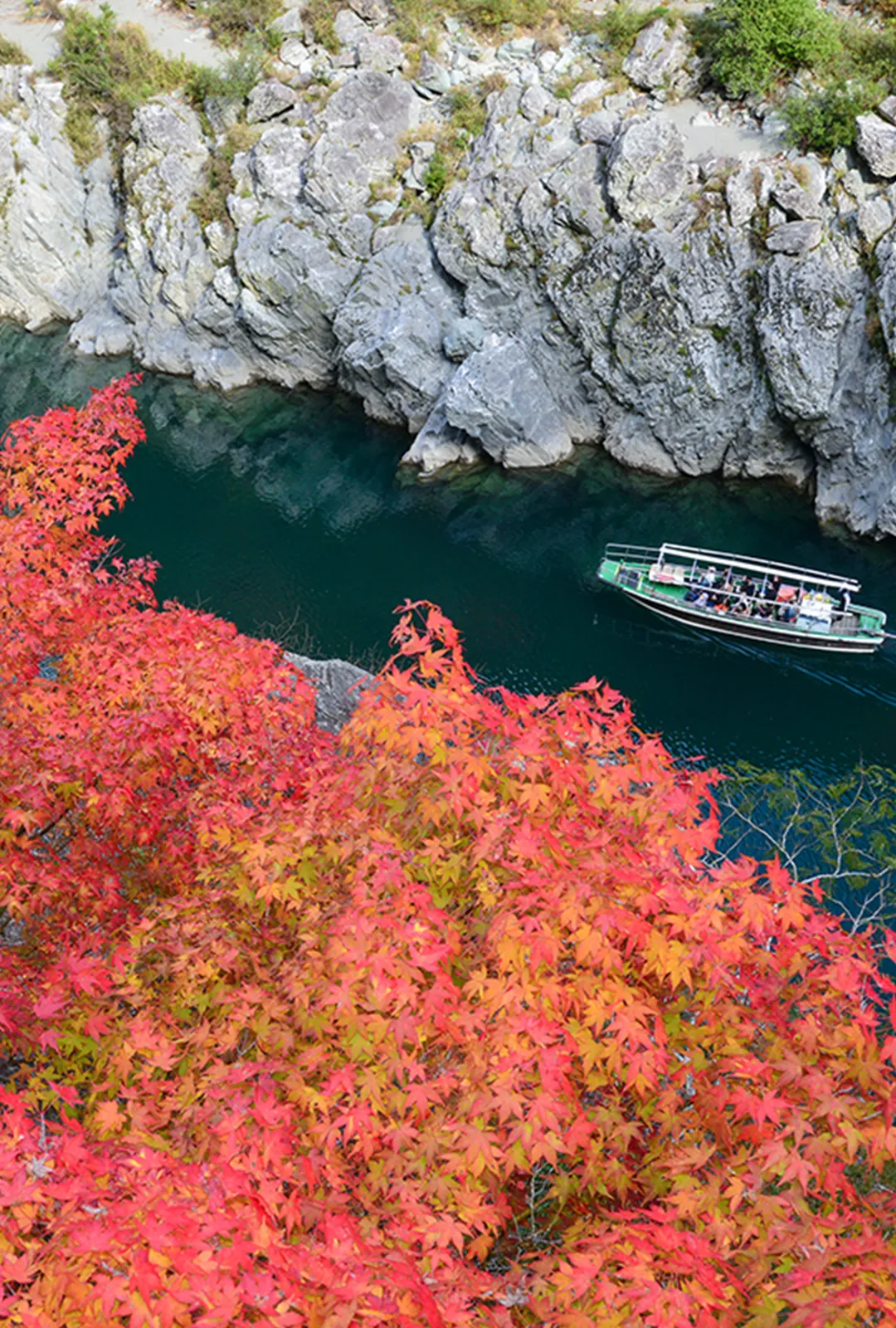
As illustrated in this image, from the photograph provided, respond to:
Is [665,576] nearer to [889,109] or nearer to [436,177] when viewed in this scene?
[889,109]

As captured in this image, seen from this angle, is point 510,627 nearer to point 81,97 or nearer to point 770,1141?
point 770,1141

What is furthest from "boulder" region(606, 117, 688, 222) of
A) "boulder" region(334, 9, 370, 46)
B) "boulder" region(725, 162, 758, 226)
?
"boulder" region(334, 9, 370, 46)

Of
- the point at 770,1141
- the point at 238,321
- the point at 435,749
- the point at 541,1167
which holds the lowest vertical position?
the point at 238,321

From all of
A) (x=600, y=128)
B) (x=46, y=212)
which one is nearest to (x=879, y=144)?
(x=600, y=128)

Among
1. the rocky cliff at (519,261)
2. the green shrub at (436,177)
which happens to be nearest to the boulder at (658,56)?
the rocky cliff at (519,261)

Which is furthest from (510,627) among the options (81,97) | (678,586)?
(81,97)

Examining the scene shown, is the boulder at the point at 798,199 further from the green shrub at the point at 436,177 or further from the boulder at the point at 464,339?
the green shrub at the point at 436,177
